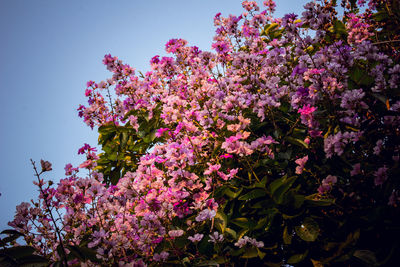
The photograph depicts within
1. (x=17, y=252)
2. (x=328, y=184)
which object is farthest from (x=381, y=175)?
(x=17, y=252)

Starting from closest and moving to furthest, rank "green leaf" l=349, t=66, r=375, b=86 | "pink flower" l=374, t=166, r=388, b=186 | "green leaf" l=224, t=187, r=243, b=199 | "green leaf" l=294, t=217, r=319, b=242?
"pink flower" l=374, t=166, r=388, b=186, "green leaf" l=294, t=217, r=319, b=242, "green leaf" l=349, t=66, r=375, b=86, "green leaf" l=224, t=187, r=243, b=199

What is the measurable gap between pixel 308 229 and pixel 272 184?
16.6 inches

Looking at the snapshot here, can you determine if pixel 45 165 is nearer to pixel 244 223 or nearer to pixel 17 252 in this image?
pixel 17 252

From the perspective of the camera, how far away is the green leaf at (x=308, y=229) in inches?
65.1

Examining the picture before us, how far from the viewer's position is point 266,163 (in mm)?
2064

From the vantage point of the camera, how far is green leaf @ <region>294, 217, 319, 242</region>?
1655 millimetres

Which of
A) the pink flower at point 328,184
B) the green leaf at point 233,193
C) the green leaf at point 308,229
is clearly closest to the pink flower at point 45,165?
the green leaf at point 233,193

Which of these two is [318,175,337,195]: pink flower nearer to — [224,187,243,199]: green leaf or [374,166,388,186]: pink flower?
[374,166,388,186]: pink flower

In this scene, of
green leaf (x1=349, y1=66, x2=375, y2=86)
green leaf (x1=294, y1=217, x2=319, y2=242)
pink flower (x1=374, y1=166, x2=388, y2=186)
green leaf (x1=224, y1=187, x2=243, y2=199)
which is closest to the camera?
pink flower (x1=374, y1=166, x2=388, y2=186)

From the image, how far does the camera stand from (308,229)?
1.70 m

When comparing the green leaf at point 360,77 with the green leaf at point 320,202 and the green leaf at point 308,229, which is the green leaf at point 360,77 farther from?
the green leaf at point 308,229

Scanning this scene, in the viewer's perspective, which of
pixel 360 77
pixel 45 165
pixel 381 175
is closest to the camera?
pixel 381 175

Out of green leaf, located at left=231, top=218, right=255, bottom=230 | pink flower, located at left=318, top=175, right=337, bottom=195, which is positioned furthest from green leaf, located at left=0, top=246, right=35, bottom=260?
pink flower, located at left=318, top=175, right=337, bottom=195

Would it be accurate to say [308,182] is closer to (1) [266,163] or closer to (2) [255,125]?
(1) [266,163]
